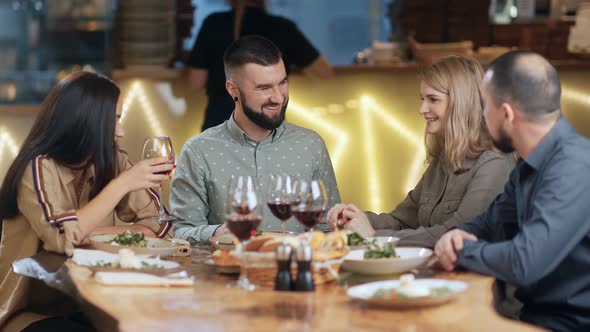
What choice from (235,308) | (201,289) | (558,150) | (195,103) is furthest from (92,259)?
(195,103)

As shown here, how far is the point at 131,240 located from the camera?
2834 millimetres

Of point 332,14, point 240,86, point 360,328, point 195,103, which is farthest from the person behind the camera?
point 332,14

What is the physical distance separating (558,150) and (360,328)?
907 mm

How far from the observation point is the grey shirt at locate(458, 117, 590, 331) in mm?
2346

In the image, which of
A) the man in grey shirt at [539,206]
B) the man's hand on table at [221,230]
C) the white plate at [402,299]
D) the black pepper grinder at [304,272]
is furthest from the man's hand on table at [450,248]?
the man's hand on table at [221,230]

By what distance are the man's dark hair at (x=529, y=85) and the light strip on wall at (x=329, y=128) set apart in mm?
3837

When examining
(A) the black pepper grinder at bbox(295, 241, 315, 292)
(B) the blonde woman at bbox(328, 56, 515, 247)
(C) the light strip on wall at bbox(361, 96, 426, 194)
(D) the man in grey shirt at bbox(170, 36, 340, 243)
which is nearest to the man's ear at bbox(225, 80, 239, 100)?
(D) the man in grey shirt at bbox(170, 36, 340, 243)

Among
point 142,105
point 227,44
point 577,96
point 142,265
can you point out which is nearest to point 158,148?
point 142,265

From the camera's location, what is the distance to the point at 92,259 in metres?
2.62

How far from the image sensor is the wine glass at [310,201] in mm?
2461

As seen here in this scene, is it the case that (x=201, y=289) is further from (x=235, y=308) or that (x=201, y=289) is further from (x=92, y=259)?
(x=92, y=259)

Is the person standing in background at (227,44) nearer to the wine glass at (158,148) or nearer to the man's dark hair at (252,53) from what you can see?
the man's dark hair at (252,53)

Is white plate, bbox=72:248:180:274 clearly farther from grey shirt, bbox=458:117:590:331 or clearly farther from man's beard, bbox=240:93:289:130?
man's beard, bbox=240:93:289:130

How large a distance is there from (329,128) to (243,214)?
405cm
